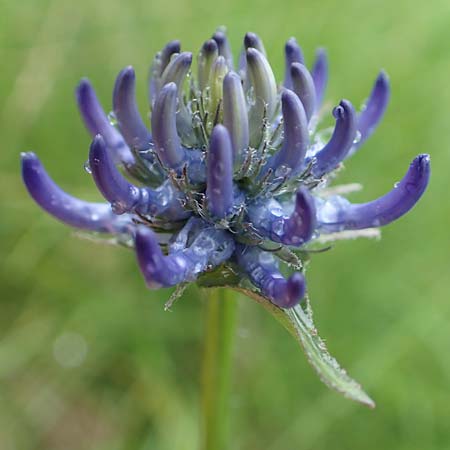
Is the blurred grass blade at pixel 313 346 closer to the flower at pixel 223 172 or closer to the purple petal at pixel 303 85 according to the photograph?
the flower at pixel 223 172

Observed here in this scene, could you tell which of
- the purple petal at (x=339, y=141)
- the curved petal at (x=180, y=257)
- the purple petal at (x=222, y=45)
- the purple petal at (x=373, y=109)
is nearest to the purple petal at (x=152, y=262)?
the curved petal at (x=180, y=257)

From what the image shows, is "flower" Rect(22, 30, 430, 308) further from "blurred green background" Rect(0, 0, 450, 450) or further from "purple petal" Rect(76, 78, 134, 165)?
"blurred green background" Rect(0, 0, 450, 450)

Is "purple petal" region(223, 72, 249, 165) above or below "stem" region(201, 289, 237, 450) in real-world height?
above

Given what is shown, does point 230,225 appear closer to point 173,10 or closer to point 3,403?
point 3,403

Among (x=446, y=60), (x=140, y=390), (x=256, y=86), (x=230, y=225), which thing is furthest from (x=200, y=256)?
(x=446, y=60)

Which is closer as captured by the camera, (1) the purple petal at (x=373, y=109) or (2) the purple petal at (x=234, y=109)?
(2) the purple petal at (x=234, y=109)

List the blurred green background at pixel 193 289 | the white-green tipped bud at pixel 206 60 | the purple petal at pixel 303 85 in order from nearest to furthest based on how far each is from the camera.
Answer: the purple petal at pixel 303 85, the white-green tipped bud at pixel 206 60, the blurred green background at pixel 193 289

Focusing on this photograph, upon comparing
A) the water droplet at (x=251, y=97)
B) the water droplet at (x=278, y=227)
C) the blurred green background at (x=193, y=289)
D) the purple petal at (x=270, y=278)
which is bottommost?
the blurred green background at (x=193, y=289)

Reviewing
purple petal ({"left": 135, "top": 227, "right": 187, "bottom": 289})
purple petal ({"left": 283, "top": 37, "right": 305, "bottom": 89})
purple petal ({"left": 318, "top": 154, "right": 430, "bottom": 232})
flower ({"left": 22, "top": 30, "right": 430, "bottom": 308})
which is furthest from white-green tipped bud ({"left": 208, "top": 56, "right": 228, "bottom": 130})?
purple petal ({"left": 135, "top": 227, "right": 187, "bottom": 289})
